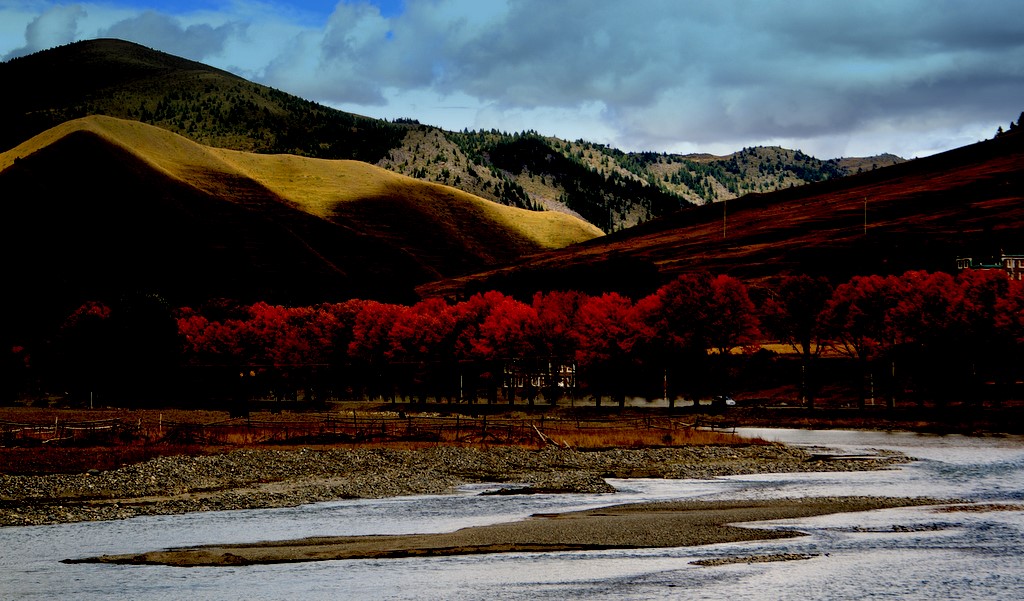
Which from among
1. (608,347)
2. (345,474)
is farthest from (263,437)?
(608,347)

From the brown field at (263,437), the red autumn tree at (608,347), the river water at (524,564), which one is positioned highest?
the red autumn tree at (608,347)

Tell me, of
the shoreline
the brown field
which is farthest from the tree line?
the shoreline

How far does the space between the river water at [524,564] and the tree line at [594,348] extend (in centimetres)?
7628

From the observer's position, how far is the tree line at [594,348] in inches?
4850

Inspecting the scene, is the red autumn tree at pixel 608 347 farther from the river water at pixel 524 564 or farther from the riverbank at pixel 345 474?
the river water at pixel 524 564

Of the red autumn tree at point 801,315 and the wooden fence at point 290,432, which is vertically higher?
the red autumn tree at point 801,315

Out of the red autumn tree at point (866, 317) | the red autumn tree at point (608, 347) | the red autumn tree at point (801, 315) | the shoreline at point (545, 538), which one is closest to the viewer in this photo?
the shoreline at point (545, 538)

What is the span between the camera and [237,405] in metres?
118

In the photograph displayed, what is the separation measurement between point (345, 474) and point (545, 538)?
2681 cm

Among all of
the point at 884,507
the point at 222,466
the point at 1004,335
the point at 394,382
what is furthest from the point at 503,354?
the point at 884,507

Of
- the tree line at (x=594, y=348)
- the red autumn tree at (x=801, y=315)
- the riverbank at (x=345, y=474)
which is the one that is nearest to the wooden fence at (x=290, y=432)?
the riverbank at (x=345, y=474)

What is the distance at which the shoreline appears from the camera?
36188 mm

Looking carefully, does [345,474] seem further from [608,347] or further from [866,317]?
[866,317]

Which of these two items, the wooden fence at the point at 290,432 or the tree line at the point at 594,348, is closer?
the wooden fence at the point at 290,432
